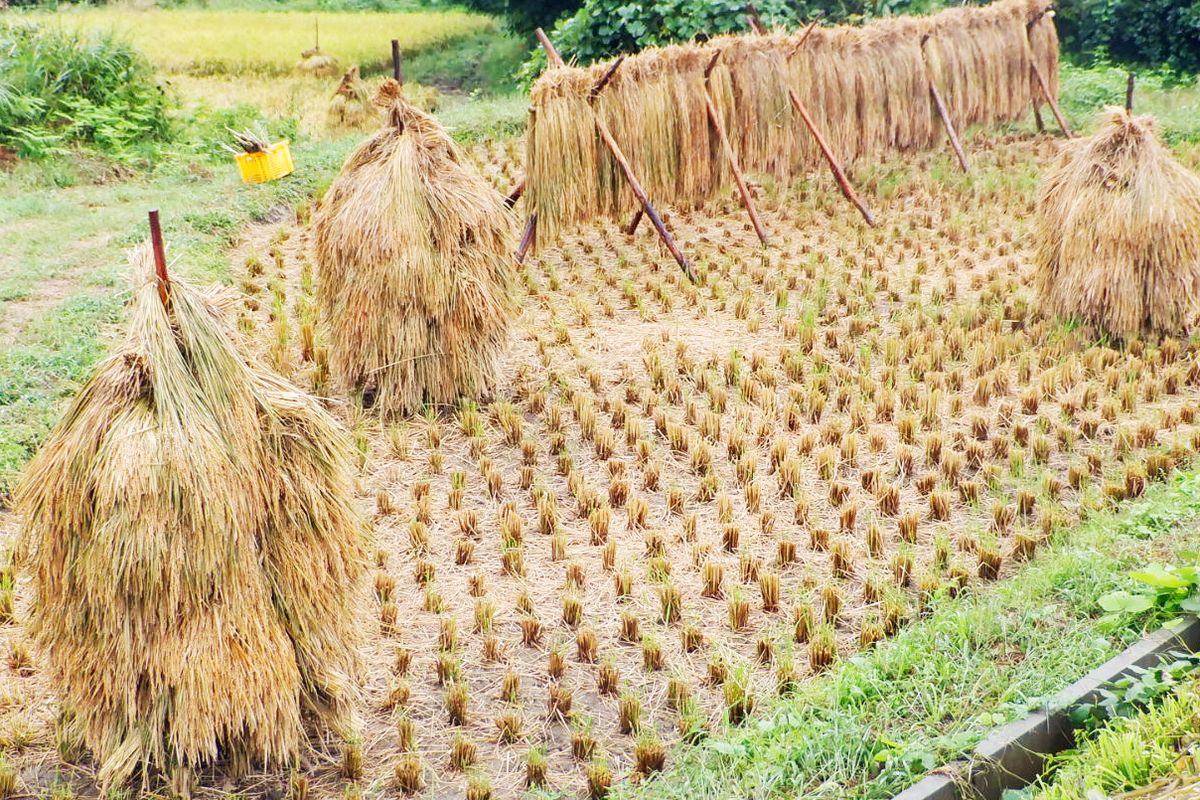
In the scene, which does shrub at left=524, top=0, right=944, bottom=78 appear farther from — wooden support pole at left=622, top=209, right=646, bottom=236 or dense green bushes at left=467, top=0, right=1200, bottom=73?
wooden support pole at left=622, top=209, right=646, bottom=236

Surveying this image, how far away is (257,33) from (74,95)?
6.04 m

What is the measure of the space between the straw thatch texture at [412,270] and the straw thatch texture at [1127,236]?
3.54 metres

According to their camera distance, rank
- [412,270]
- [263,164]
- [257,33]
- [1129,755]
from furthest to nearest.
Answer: [257,33], [263,164], [412,270], [1129,755]

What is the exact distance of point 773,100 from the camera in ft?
35.0

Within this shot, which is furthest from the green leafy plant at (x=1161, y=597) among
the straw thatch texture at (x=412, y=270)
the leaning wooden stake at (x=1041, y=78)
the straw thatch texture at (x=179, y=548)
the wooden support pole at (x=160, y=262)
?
the leaning wooden stake at (x=1041, y=78)

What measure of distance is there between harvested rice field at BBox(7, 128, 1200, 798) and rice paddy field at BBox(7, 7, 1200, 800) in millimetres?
19

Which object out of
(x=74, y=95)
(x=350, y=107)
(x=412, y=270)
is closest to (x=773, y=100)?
(x=412, y=270)

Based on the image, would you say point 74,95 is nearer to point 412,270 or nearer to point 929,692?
point 412,270

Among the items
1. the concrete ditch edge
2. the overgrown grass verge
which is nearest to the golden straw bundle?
the overgrown grass verge

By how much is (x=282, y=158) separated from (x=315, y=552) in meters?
8.17

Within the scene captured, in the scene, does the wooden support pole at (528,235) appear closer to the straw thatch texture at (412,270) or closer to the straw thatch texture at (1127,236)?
the straw thatch texture at (412,270)

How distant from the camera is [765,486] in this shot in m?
5.79

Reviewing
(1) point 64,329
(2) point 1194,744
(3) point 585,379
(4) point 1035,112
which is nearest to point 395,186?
(3) point 585,379

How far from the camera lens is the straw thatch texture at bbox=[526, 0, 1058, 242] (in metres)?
8.98
